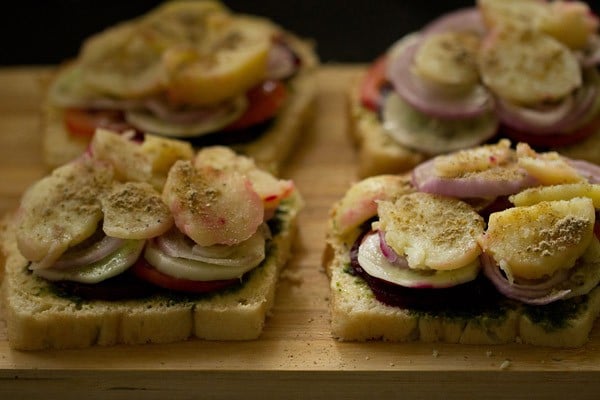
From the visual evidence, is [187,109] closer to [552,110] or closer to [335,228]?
[335,228]

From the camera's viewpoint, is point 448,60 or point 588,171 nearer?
point 588,171

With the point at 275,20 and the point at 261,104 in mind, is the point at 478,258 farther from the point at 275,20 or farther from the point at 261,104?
the point at 275,20

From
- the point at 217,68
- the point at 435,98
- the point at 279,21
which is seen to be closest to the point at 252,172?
the point at 217,68

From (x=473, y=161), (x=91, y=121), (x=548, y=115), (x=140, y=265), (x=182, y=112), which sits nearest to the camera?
(x=140, y=265)

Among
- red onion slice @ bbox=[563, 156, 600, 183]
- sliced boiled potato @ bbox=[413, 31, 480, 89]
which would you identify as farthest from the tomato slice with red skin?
red onion slice @ bbox=[563, 156, 600, 183]

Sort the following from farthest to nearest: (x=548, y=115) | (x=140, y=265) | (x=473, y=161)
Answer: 1. (x=548, y=115)
2. (x=473, y=161)
3. (x=140, y=265)

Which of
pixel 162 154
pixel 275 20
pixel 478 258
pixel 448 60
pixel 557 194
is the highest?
pixel 557 194
